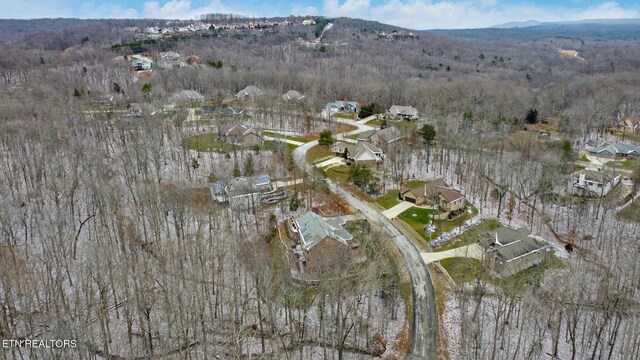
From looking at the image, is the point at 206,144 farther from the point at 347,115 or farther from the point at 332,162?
the point at 347,115

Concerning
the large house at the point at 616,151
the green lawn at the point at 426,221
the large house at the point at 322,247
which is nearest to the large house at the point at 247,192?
the large house at the point at 322,247

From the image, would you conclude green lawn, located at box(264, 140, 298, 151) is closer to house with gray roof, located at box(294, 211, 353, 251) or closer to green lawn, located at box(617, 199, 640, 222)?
house with gray roof, located at box(294, 211, 353, 251)

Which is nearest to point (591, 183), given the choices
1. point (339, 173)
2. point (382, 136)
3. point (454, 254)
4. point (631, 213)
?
point (631, 213)

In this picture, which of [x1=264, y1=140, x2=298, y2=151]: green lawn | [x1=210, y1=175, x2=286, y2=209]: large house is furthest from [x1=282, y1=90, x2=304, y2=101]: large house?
[x1=210, y1=175, x2=286, y2=209]: large house

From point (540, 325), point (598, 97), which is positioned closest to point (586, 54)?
point (598, 97)

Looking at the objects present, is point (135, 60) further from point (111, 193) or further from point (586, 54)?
point (586, 54)

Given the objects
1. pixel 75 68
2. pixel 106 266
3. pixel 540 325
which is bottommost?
pixel 540 325

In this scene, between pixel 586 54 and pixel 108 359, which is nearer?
pixel 108 359

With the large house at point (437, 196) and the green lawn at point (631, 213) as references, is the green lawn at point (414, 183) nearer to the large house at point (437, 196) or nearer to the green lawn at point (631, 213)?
the large house at point (437, 196)
